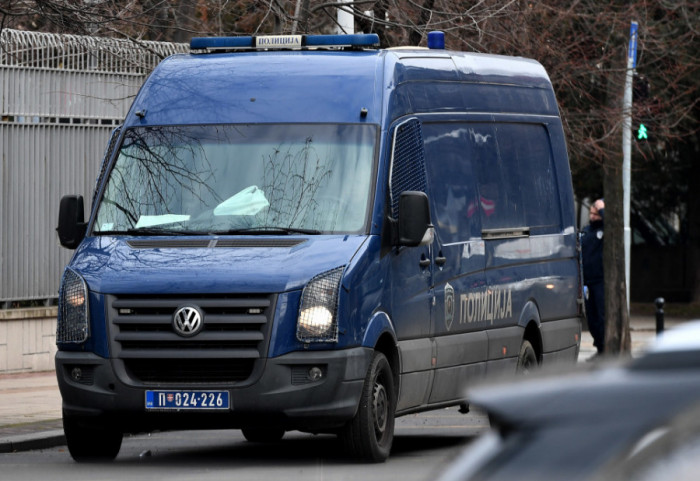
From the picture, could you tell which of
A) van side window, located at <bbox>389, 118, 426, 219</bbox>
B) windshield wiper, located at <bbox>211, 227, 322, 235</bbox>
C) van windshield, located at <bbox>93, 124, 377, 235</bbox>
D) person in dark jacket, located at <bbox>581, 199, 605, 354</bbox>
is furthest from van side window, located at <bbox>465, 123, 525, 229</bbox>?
person in dark jacket, located at <bbox>581, 199, 605, 354</bbox>

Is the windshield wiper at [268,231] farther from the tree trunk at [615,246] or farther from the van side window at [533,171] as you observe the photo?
the tree trunk at [615,246]

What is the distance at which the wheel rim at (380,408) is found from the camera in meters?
10.3

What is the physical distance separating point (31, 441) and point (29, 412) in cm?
206

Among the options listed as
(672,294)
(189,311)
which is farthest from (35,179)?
(672,294)

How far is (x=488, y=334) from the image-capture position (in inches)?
469

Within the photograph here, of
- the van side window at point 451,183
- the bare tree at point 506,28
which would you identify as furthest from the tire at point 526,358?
the bare tree at point 506,28

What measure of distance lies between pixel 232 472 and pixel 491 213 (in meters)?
3.16

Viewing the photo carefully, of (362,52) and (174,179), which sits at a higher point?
(362,52)

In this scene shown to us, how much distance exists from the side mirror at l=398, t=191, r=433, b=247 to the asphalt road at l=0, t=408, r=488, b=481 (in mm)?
1444

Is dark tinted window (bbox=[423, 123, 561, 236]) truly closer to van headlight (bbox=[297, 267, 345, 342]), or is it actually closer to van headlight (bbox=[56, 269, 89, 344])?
van headlight (bbox=[297, 267, 345, 342])

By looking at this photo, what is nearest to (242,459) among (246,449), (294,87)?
(246,449)

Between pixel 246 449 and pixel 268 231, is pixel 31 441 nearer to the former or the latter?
pixel 246 449

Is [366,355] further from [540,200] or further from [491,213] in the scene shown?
[540,200]

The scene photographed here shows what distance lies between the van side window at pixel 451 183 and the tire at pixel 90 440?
8.64ft
